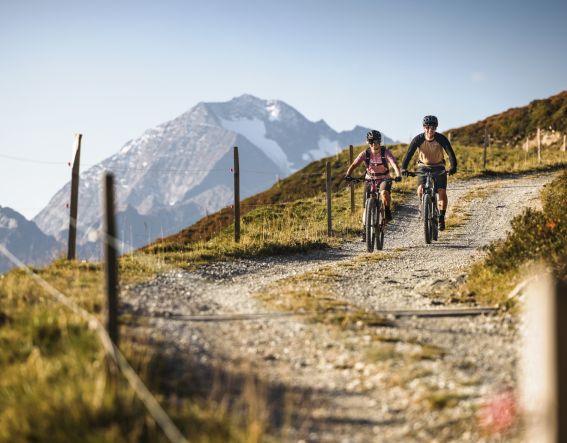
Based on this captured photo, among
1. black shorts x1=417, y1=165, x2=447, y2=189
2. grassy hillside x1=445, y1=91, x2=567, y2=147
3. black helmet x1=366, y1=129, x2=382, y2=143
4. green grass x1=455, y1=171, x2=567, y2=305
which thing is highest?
grassy hillside x1=445, y1=91, x2=567, y2=147

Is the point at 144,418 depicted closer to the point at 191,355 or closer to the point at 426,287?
the point at 191,355

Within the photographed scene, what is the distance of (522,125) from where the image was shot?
5381 cm

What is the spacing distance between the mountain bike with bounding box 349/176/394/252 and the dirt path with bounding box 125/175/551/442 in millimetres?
2365

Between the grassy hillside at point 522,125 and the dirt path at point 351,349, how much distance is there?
137 feet

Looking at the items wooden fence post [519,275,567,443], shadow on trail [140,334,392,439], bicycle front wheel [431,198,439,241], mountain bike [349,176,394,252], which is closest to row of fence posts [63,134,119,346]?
shadow on trail [140,334,392,439]

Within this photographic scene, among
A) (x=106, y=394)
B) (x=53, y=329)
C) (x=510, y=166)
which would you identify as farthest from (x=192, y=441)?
(x=510, y=166)

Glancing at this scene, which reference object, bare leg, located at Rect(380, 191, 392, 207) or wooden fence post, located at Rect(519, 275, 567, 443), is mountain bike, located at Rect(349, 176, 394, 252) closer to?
bare leg, located at Rect(380, 191, 392, 207)

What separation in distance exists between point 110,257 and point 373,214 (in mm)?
9371

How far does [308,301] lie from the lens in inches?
324

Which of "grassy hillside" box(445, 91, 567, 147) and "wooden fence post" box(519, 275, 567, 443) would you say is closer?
"wooden fence post" box(519, 275, 567, 443)

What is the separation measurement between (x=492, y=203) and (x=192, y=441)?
68.5 feet

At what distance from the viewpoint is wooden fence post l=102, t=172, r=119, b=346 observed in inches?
192

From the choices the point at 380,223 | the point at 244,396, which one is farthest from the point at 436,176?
the point at 244,396

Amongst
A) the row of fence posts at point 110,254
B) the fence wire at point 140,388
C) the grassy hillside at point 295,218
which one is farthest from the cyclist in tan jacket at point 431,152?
the fence wire at point 140,388
